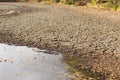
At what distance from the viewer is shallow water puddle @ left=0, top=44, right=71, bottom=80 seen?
50.2 ft

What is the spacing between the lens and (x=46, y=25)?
100 feet

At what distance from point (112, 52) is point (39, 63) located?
466 cm

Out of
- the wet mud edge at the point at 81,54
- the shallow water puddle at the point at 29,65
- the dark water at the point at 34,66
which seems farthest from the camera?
the wet mud edge at the point at 81,54

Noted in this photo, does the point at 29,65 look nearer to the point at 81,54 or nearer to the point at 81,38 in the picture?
the point at 81,54

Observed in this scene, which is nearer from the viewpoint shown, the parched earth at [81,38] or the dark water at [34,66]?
the dark water at [34,66]

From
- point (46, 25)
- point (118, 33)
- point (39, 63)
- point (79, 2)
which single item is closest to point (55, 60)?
point (39, 63)

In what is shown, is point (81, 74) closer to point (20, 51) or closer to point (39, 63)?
point (39, 63)

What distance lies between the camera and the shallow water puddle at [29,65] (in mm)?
15291

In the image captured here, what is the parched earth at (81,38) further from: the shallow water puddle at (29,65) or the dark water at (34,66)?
the shallow water puddle at (29,65)

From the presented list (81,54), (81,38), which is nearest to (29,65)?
(81,54)

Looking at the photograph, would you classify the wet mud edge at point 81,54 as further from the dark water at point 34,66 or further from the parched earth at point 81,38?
the dark water at point 34,66

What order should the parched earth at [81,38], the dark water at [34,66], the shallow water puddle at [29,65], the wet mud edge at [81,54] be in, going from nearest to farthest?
the dark water at [34,66], the shallow water puddle at [29,65], the wet mud edge at [81,54], the parched earth at [81,38]

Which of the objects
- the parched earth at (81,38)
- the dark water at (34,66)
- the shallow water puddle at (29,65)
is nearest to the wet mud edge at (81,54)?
the parched earth at (81,38)

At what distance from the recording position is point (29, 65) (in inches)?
686
